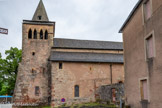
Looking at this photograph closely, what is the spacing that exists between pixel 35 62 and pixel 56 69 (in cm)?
333

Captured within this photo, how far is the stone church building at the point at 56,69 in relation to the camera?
69.8 ft

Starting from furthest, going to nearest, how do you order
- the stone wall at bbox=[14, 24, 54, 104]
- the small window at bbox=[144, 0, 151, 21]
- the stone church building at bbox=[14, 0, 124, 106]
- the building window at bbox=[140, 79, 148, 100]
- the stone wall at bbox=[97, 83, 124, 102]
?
the stone wall at bbox=[14, 24, 54, 104]
the stone church building at bbox=[14, 0, 124, 106]
the stone wall at bbox=[97, 83, 124, 102]
the building window at bbox=[140, 79, 148, 100]
the small window at bbox=[144, 0, 151, 21]

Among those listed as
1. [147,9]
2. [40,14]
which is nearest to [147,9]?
[147,9]

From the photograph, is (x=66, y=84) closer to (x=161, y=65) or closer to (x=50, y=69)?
(x=50, y=69)

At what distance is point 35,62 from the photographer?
74.7ft

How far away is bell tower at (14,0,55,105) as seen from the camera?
21.5 meters

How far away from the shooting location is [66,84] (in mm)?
21312

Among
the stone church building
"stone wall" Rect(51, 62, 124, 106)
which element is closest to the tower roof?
the stone church building

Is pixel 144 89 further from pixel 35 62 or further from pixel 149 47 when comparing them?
pixel 35 62

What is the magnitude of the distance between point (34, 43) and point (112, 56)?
11.0 m

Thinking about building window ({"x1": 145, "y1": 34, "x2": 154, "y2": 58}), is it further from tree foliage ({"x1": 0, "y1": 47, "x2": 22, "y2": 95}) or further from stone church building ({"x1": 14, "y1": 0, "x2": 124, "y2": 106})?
tree foliage ({"x1": 0, "y1": 47, "x2": 22, "y2": 95})

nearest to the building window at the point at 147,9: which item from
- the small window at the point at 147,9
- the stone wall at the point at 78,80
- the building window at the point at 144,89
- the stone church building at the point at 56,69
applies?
the small window at the point at 147,9

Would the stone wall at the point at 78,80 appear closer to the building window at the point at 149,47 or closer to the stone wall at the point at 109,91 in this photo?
the stone wall at the point at 109,91

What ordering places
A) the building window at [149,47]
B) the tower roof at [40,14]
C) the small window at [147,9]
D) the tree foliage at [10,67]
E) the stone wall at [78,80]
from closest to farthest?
the building window at [149,47] < the small window at [147,9] < the stone wall at [78,80] < the tower roof at [40,14] < the tree foliage at [10,67]
